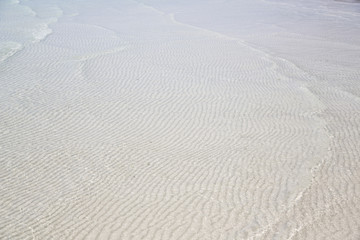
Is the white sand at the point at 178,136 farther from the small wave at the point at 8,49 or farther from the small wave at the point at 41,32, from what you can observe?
the small wave at the point at 41,32

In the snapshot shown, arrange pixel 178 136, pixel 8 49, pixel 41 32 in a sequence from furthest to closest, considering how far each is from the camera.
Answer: pixel 41 32
pixel 8 49
pixel 178 136

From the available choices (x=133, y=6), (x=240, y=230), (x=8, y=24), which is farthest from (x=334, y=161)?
(x=133, y=6)

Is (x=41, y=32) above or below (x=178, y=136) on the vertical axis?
below

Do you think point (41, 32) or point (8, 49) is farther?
point (41, 32)

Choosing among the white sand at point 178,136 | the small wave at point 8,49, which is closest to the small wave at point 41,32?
the white sand at point 178,136

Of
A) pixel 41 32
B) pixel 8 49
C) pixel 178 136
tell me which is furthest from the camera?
pixel 41 32

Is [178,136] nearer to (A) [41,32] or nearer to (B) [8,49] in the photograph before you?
(B) [8,49]

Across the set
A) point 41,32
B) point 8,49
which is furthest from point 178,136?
point 41,32
